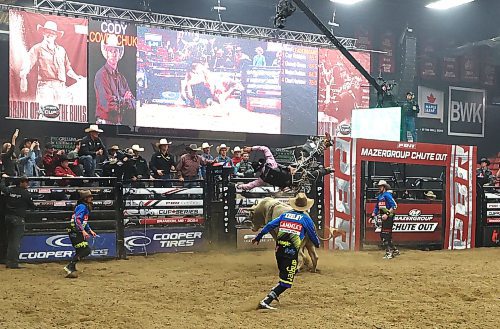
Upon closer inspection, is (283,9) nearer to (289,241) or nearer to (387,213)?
(387,213)

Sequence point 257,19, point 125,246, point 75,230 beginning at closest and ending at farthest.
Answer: point 75,230 → point 125,246 → point 257,19

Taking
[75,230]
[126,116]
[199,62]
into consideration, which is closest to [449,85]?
[199,62]

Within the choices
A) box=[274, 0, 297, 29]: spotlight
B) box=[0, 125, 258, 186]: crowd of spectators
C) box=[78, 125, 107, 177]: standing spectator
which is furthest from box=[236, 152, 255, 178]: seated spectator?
box=[274, 0, 297, 29]: spotlight

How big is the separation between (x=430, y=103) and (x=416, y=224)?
504 inches

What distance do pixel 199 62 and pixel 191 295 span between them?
11.7 metres

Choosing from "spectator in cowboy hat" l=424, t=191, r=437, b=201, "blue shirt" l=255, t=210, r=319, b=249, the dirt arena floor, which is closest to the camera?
the dirt arena floor

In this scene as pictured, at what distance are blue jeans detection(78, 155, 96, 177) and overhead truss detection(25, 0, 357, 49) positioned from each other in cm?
642

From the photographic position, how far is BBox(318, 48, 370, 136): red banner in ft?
64.6

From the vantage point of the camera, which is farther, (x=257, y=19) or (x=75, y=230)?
(x=257, y=19)

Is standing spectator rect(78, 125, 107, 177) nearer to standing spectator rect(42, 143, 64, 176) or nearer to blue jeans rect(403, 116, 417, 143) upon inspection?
standing spectator rect(42, 143, 64, 176)

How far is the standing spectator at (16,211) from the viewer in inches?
361

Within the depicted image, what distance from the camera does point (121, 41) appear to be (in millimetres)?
16625

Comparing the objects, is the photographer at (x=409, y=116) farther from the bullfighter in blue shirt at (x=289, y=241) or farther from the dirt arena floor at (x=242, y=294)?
the bullfighter in blue shirt at (x=289, y=241)

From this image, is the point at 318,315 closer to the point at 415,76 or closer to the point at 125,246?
the point at 125,246
